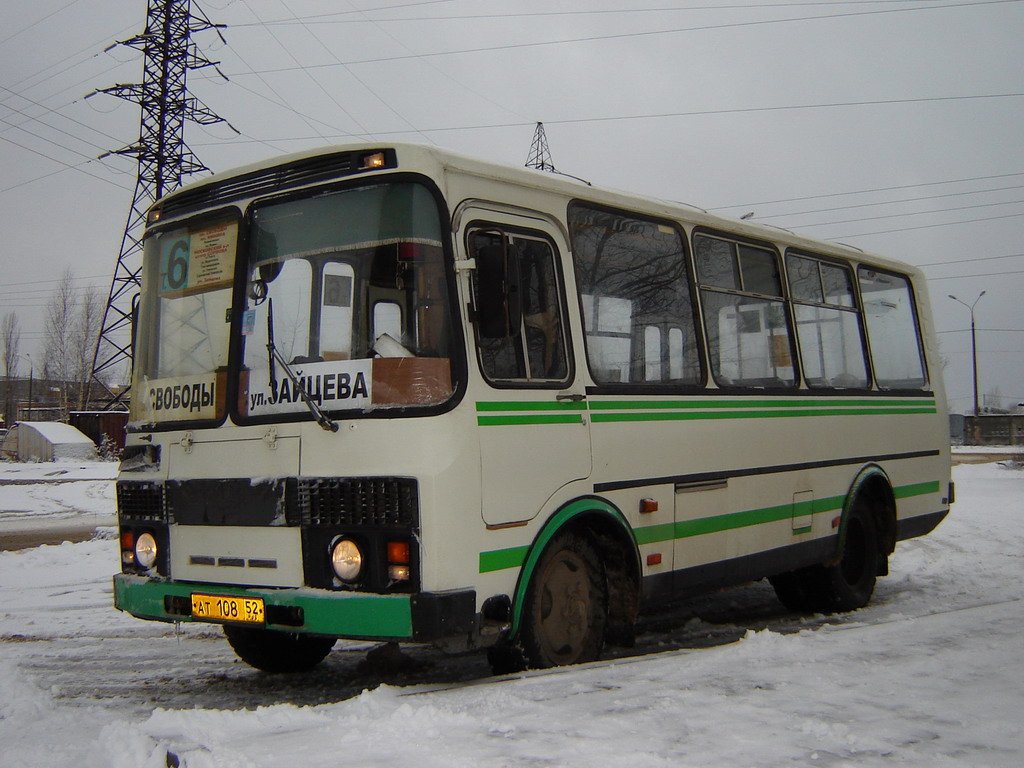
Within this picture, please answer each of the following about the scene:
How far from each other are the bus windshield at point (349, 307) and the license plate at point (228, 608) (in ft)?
3.23

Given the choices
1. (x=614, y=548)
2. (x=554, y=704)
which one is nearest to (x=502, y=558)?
(x=554, y=704)


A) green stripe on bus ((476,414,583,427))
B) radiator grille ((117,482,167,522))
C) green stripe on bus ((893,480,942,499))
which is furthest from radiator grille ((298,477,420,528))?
green stripe on bus ((893,480,942,499))

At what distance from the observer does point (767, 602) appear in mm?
10062

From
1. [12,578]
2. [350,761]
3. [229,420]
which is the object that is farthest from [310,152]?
[12,578]

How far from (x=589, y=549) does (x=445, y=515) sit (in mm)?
1475

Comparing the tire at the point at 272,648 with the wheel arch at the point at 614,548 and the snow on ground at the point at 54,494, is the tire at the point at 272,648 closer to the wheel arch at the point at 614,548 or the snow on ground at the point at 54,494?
the wheel arch at the point at 614,548

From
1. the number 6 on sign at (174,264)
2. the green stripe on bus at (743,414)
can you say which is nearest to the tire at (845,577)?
the green stripe on bus at (743,414)

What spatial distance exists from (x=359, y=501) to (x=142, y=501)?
1.71 metres

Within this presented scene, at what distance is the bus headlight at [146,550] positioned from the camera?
591cm

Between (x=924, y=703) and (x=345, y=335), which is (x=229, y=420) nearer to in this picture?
(x=345, y=335)

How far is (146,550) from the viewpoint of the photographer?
234 inches

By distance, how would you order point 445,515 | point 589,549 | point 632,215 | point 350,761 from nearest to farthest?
point 350,761, point 445,515, point 589,549, point 632,215

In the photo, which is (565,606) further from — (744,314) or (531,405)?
(744,314)

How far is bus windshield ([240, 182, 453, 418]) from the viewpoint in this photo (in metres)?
5.16
